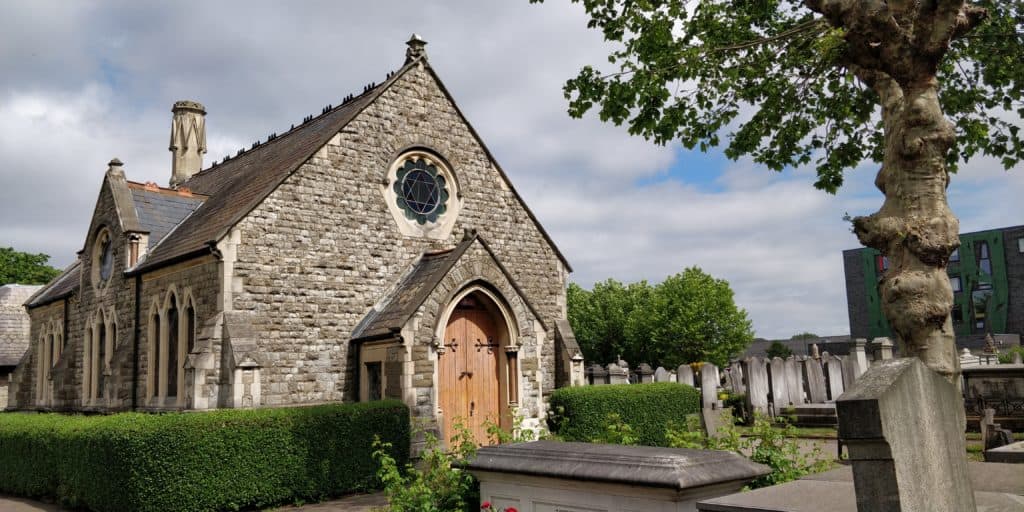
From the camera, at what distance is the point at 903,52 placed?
316 inches

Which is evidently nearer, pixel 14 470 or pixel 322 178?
pixel 14 470

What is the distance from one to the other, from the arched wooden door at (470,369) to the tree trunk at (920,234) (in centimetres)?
943

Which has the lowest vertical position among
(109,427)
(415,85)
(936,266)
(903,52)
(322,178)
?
(109,427)

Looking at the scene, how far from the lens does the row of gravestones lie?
846 inches

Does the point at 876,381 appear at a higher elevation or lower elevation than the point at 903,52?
lower

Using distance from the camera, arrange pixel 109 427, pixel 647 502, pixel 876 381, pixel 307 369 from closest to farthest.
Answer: pixel 876 381 < pixel 647 502 < pixel 109 427 < pixel 307 369

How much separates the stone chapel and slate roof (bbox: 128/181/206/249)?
0.16 feet

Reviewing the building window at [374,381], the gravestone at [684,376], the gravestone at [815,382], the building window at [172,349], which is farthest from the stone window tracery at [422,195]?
the gravestone at [815,382]

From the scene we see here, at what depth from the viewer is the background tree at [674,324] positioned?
167 ft

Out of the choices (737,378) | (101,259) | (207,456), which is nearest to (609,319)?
(737,378)

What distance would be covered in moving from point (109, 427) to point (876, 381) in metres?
10.9

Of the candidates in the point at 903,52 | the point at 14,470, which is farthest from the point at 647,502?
the point at 14,470

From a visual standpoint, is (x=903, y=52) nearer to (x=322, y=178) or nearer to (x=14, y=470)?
(x=322, y=178)

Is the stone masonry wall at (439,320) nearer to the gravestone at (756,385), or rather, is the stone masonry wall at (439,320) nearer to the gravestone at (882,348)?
A: the gravestone at (756,385)
